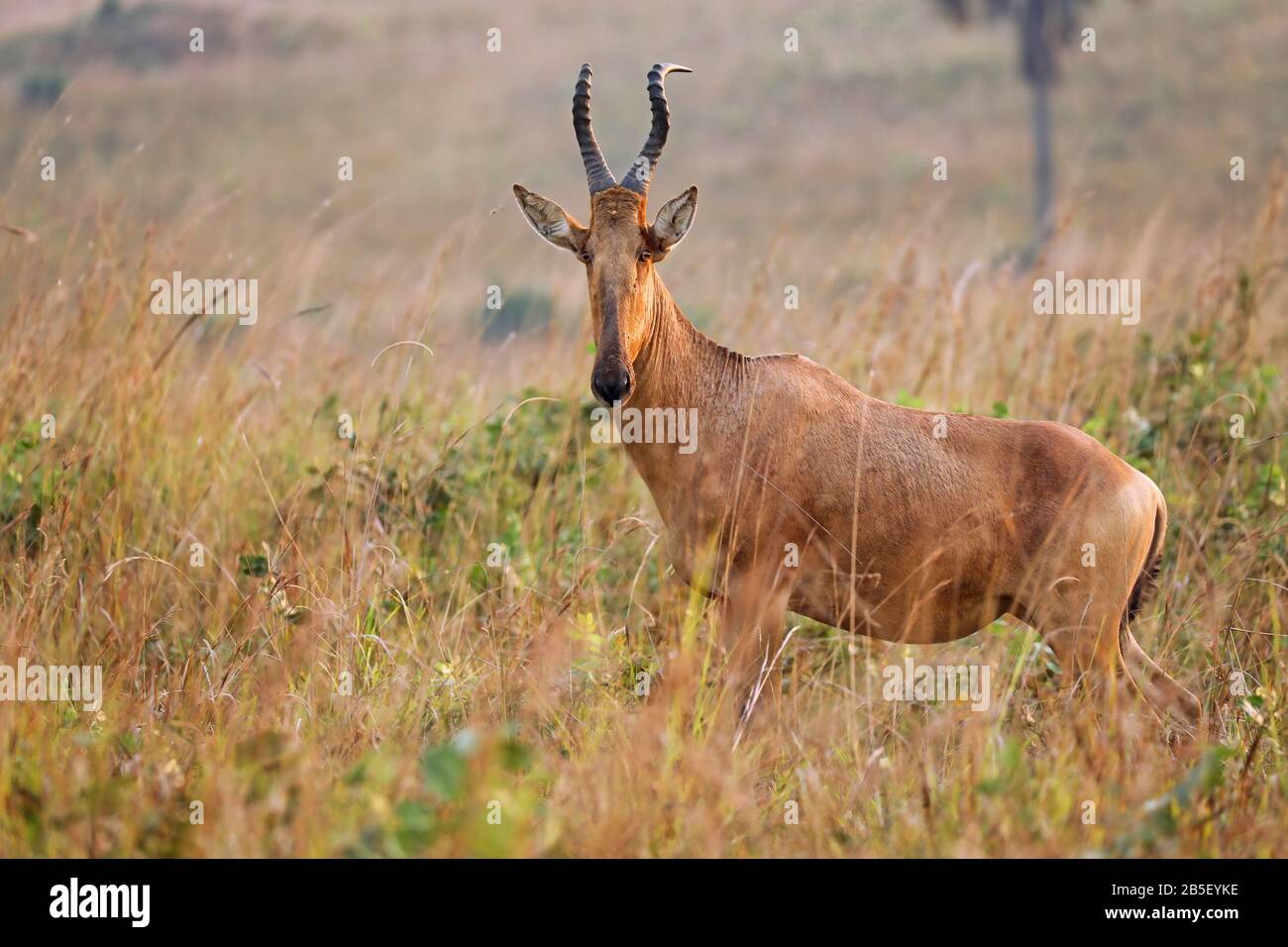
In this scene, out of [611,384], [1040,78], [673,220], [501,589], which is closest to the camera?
[611,384]

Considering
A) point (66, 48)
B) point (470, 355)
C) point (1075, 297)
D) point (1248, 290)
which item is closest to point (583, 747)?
point (470, 355)

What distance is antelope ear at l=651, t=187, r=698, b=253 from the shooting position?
5.26 m

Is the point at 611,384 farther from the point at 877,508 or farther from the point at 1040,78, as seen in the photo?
the point at 1040,78

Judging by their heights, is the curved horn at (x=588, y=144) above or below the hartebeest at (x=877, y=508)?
above

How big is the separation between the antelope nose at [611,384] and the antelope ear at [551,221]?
2.59 ft

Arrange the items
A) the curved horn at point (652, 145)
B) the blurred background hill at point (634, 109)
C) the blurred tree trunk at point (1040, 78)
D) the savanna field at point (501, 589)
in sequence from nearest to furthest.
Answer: the savanna field at point (501, 589), the curved horn at point (652, 145), the blurred background hill at point (634, 109), the blurred tree trunk at point (1040, 78)

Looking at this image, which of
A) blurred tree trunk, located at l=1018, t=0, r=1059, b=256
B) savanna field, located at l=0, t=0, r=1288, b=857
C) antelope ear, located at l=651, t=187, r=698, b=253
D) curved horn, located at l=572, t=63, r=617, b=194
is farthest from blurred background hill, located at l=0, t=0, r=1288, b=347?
antelope ear, located at l=651, t=187, r=698, b=253

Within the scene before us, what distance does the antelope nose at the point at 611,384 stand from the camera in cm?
476

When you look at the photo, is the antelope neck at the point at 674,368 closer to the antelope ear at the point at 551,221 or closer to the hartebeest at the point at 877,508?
the hartebeest at the point at 877,508

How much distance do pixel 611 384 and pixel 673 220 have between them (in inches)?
36.0

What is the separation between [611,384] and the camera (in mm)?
4762

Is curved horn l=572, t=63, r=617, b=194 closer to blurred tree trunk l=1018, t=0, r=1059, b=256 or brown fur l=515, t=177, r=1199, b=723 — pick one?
brown fur l=515, t=177, r=1199, b=723

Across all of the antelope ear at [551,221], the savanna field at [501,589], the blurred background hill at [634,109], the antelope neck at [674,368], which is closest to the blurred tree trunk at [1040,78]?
the blurred background hill at [634,109]

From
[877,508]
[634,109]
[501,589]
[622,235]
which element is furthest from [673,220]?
[634,109]
